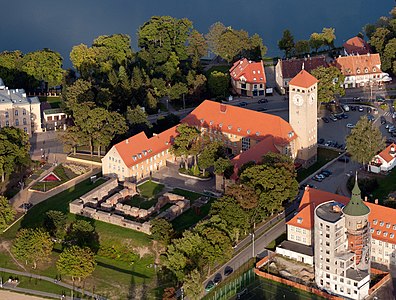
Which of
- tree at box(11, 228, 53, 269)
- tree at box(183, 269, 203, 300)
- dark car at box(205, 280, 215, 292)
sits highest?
tree at box(11, 228, 53, 269)

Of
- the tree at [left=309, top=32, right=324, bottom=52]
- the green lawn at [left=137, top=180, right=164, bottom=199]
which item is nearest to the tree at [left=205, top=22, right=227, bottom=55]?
the tree at [left=309, top=32, right=324, bottom=52]

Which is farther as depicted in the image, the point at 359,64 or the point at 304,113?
the point at 359,64

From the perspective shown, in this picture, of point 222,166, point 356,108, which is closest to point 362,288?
point 222,166

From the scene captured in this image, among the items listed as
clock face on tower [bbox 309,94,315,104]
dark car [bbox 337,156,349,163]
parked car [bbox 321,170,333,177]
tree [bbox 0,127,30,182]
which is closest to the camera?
tree [bbox 0,127,30,182]

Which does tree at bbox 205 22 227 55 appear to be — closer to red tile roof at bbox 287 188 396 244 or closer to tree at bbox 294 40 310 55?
tree at bbox 294 40 310 55

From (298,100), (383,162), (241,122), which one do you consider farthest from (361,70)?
(383,162)

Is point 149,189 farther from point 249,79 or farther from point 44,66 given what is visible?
point 44,66
